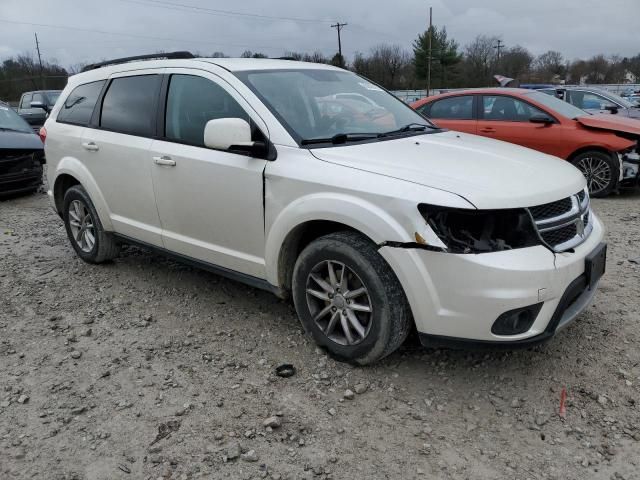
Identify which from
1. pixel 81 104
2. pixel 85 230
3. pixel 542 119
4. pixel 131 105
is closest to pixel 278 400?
pixel 131 105

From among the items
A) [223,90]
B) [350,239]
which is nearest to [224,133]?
[223,90]

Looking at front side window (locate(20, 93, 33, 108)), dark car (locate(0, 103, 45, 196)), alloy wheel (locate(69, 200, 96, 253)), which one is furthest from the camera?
front side window (locate(20, 93, 33, 108))

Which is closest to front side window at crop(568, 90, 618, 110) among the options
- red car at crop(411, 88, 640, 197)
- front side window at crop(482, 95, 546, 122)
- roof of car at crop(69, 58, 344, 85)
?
red car at crop(411, 88, 640, 197)

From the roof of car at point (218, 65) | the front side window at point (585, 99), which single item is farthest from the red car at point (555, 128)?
the roof of car at point (218, 65)

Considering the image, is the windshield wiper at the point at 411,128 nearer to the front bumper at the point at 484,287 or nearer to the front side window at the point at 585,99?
the front bumper at the point at 484,287

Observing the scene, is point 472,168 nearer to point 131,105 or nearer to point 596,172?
point 131,105

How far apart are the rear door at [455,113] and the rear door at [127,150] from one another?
525cm

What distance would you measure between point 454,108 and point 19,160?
263 inches

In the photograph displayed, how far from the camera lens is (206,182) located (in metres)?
3.70

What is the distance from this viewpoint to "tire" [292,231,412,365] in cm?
296

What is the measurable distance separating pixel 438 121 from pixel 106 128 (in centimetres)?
556

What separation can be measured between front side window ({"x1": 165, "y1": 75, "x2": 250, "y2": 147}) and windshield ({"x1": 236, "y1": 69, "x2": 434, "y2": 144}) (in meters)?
0.19

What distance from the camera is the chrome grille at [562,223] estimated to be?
2.86m

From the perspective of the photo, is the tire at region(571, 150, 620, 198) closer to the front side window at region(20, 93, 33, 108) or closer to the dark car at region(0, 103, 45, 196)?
the dark car at region(0, 103, 45, 196)
